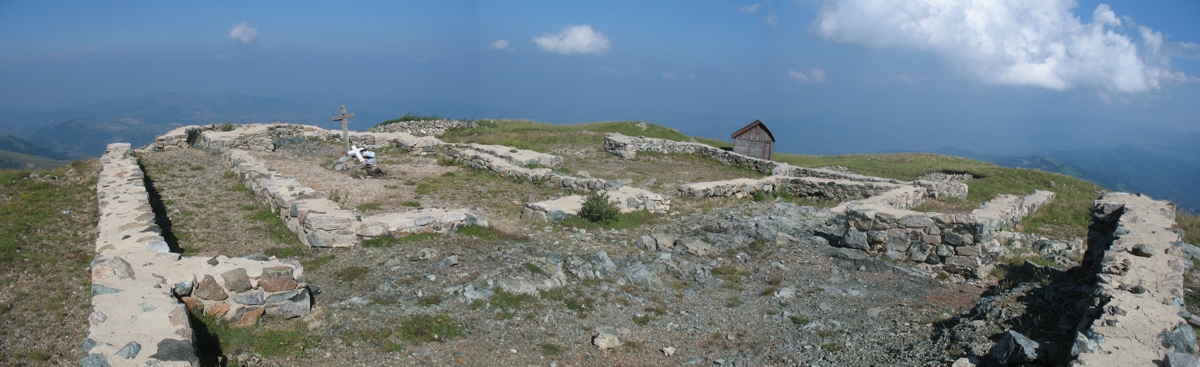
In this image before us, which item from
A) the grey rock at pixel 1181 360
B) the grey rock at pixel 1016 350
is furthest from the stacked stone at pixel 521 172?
the grey rock at pixel 1181 360

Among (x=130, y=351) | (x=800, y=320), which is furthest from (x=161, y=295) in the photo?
(x=800, y=320)

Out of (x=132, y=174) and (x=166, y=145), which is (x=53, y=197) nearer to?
(x=132, y=174)

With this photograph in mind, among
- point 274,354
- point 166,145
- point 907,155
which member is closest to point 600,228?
point 274,354

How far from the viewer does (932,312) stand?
7.84 metres

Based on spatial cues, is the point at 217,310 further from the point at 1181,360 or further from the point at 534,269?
the point at 1181,360

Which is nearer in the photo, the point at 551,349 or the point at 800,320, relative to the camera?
the point at 551,349

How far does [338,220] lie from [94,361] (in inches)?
204

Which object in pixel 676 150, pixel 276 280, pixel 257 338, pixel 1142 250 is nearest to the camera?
pixel 257 338

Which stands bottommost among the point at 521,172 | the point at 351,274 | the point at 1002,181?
the point at 351,274

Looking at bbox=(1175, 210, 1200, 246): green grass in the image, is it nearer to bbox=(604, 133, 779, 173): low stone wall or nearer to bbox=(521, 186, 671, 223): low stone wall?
bbox=(521, 186, 671, 223): low stone wall

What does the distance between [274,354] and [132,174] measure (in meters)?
12.4

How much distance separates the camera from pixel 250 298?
7.15m

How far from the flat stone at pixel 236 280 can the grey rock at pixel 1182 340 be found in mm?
9927

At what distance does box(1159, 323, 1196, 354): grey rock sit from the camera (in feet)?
17.2
